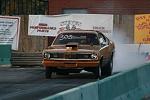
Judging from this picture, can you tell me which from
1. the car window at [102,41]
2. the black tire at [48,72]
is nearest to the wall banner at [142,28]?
the car window at [102,41]

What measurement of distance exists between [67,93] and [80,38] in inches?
452

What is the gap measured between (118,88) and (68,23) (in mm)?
15810

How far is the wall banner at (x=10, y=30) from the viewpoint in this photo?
26.1 m

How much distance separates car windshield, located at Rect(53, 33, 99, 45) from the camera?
61.3ft

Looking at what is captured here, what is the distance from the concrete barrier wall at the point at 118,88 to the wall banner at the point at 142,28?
11983mm

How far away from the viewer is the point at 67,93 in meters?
7.39

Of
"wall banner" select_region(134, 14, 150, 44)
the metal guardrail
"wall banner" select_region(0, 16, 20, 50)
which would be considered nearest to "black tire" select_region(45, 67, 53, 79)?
the metal guardrail

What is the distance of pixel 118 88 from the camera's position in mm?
10883

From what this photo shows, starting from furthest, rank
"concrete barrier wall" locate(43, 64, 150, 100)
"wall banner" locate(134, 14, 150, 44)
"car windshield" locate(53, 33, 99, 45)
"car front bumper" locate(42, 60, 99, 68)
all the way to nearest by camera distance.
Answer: "wall banner" locate(134, 14, 150, 44) → "car windshield" locate(53, 33, 99, 45) → "car front bumper" locate(42, 60, 99, 68) → "concrete barrier wall" locate(43, 64, 150, 100)

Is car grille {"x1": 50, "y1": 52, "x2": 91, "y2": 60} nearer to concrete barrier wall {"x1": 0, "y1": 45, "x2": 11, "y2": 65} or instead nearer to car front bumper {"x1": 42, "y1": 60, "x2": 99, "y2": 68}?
car front bumper {"x1": 42, "y1": 60, "x2": 99, "y2": 68}

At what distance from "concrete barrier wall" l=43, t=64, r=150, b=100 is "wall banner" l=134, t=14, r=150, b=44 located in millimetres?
11983

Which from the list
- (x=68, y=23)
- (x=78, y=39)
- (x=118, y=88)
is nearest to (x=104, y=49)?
(x=78, y=39)

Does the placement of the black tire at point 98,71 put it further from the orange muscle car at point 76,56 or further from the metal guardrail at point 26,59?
the metal guardrail at point 26,59

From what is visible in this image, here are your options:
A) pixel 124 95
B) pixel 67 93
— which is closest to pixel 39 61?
pixel 124 95
